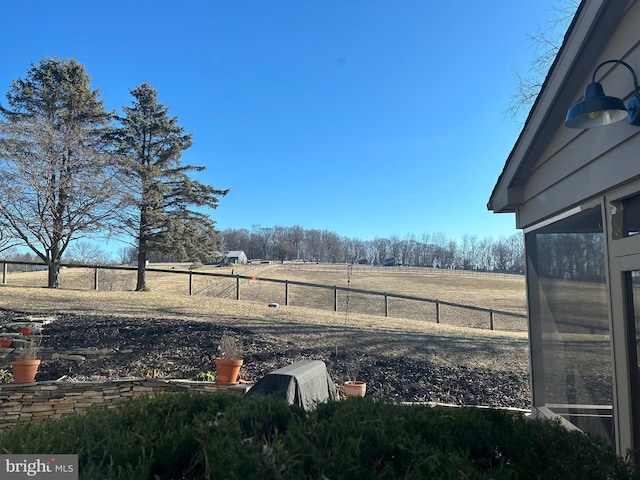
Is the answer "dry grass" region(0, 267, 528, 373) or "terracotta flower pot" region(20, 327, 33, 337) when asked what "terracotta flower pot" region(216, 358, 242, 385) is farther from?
"terracotta flower pot" region(20, 327, 33, 337)

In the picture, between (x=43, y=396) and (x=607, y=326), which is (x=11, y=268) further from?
(x=607, y=326)

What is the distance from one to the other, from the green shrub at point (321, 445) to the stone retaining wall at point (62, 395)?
12.0 ft

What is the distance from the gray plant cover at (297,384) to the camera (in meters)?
3.78

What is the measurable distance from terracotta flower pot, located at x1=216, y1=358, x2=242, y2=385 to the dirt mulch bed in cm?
61

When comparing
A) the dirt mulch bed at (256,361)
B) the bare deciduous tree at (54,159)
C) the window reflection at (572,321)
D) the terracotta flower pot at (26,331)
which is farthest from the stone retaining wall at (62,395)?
the bare deciduous tree at (54,159)

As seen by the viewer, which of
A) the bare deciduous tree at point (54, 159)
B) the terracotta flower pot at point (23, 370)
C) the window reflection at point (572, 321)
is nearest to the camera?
the window reflection at point (572, 321)

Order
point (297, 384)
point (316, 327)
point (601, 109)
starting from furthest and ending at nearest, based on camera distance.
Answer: point (316, 327)
point (297, 384)
point (601, 109)

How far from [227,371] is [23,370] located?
250 cm

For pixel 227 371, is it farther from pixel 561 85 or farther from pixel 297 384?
pixel 561 85

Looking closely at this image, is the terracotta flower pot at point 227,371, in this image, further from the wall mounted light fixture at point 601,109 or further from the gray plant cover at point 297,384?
the wall mounted light fixture at point 601,109

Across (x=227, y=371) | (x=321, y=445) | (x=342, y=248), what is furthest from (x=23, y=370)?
(x=342, y=248)

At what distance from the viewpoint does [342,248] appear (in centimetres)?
6412

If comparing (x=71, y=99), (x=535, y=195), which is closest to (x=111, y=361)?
(x=535, y=195)

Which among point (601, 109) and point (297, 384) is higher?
point (601, 109)
